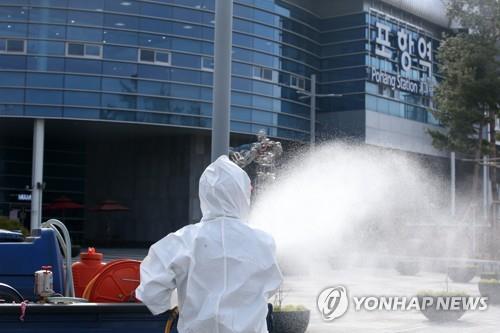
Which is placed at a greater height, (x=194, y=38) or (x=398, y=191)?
(x=194, y=38)

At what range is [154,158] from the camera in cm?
4394

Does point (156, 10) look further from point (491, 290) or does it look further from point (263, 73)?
point (491, 290)

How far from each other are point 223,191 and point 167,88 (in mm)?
34477

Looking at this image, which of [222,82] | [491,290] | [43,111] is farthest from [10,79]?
[222,82]

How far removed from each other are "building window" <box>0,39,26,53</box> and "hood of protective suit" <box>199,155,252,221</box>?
113ft

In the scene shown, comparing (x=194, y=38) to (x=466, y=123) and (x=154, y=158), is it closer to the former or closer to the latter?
(x=154, y=158)

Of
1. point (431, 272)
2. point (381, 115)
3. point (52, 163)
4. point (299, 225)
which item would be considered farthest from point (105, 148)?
point (299, 225)

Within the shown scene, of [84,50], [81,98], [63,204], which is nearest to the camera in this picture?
[81,98]

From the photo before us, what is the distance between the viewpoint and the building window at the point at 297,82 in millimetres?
43188

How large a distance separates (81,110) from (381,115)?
20.1 meters

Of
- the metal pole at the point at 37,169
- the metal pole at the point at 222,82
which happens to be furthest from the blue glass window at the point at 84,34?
the metal pole at the point at 222,82

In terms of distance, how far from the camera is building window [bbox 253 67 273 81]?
40.7 meters

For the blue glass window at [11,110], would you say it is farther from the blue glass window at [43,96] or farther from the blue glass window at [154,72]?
the blue glass window at [154,72]

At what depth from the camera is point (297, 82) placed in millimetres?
43812
